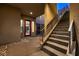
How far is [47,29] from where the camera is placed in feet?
15.6

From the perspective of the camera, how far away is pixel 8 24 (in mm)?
5289

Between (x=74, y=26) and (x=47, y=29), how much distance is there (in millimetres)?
1805

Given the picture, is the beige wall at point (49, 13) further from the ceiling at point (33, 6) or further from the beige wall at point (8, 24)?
the beige wall at point (8, 24)

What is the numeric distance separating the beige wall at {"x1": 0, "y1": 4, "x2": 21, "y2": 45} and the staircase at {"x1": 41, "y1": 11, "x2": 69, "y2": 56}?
6.56 ft

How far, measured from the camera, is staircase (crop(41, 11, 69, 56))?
10.7 feet

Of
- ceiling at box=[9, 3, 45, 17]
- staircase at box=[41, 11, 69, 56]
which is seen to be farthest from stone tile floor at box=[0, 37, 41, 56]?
ceiling at box=[9, 3, 45, 17]

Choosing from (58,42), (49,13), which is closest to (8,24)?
(49,13)

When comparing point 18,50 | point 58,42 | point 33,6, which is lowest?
point 18,50

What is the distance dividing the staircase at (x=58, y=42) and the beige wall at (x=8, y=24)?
2.00m

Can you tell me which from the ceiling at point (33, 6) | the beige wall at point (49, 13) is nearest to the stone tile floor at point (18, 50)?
the beige wall at point (49, 13)

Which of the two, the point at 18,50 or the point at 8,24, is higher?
the point at 8,24

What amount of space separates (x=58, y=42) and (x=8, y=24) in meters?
2.69

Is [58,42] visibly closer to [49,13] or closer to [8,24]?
[49,13]

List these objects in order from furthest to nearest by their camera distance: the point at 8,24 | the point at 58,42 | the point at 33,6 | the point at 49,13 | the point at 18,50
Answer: the point at 8,24
the point at 49,13
the point at 18,50
the point at 58,42
the point at 33,6
